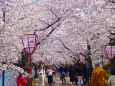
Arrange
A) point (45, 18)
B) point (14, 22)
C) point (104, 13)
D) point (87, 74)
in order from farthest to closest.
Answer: point (87, 74) → point (104, 13) → point (45, 18) → point (14, 22)

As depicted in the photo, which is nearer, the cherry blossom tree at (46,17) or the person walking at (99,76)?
the person walking at (99,76)

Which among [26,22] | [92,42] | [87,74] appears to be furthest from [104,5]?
[92,42]

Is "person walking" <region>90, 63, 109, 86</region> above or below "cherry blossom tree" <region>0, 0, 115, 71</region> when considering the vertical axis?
below

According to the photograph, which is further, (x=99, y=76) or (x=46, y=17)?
(x=46, y=17)

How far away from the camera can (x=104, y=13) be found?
15.0 meters

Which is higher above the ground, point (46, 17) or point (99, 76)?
point (46, 17)

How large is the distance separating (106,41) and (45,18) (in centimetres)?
910

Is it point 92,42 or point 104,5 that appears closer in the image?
point 104,5

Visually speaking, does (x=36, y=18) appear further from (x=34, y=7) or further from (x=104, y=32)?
(x=104, y=32)

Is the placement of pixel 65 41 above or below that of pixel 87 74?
above

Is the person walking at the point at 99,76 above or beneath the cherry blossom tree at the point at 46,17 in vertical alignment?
beneath

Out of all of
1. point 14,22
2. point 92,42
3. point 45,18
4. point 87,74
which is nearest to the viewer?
point 14,22

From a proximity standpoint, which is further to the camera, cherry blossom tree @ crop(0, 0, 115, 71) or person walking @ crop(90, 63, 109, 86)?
cherry blossom tree @ crop(0, 0, 115, 71)

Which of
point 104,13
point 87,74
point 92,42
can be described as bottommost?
point 87,74
